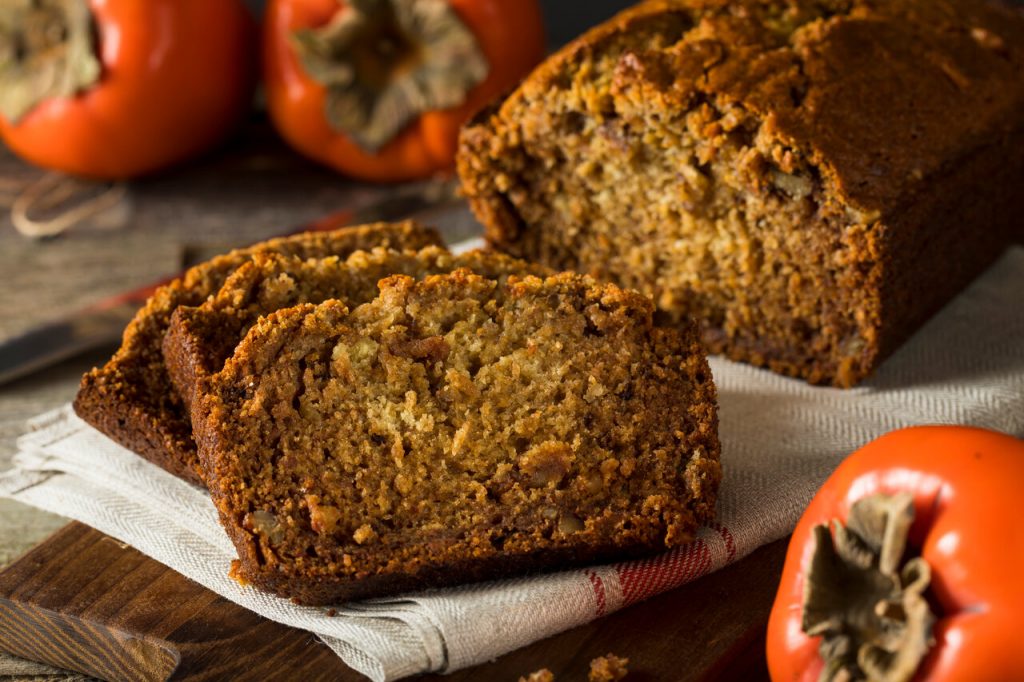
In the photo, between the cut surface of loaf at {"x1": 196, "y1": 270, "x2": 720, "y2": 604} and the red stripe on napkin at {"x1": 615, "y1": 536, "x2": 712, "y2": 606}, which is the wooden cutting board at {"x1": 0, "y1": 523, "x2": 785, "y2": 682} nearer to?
the red stripe on napkin at {"x1": 615, "y1": 536, "x2": 712, "y2": 606}

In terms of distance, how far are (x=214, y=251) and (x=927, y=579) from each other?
321 cm

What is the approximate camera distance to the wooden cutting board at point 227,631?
250 cm

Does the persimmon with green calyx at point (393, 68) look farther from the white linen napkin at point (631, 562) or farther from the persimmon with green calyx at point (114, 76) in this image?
the white linen napkin at point (631, 562)

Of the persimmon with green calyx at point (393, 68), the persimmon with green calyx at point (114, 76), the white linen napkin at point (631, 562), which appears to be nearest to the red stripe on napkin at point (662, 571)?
the white linen napkin at point (631, 562)

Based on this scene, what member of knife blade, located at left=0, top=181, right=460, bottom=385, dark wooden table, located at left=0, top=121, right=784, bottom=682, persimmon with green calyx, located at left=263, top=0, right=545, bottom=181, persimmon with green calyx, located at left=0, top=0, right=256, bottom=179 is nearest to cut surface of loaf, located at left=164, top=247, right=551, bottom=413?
dark wooden table, located at left=0, top=121, right=784, bottom=682

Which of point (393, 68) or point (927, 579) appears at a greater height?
point (927, 579)

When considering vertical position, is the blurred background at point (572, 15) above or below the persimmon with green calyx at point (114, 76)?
below

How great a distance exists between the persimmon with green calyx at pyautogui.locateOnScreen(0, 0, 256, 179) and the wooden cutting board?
2.76 metres

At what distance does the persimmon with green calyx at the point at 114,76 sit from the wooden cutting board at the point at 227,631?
9.06 ft

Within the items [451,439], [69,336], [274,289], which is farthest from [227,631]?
[69,336]

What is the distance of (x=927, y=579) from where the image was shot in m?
2.04

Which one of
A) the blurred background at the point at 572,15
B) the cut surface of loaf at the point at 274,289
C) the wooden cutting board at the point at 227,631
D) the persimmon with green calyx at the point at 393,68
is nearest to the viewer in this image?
the wooden cutting board at the point at 227,631

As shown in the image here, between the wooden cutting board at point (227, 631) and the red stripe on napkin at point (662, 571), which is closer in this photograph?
the wooden cutting board at point (227, 631)

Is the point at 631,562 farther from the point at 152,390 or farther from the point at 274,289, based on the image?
the point at 152,390
